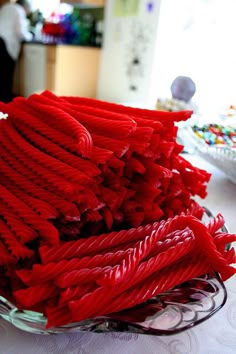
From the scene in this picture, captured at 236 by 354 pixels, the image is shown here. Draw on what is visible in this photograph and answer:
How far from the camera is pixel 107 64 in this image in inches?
116

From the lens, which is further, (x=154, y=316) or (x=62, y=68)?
(x=62, y=68)

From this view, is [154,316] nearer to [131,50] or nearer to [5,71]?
[131,50]

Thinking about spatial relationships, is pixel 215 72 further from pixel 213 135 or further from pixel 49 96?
pixel 49 96

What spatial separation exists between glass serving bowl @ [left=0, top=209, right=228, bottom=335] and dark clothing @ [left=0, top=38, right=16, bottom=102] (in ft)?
9.98

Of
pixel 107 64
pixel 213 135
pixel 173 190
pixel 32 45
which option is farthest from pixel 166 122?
pixel 32 45

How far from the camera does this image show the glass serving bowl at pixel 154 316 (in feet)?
0.87

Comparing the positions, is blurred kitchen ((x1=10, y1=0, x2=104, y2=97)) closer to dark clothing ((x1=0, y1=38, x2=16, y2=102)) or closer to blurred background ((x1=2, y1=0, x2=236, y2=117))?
blurred background ((x1=2, y1=0, x2=236, y2=117))

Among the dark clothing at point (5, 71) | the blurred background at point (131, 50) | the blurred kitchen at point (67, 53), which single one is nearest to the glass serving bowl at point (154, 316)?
the blurred background at point (131, 50)

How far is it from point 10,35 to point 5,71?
12.1 inches

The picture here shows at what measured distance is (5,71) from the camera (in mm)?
3066

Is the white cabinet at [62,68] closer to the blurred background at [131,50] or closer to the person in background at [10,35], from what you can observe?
the blurred background at [131,50]

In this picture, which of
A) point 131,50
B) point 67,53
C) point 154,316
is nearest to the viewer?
point 154,316

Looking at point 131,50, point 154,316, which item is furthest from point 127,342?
point 131,50

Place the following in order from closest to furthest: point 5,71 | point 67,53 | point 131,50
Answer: point 131,50 < point 67,53 < point 5,71
